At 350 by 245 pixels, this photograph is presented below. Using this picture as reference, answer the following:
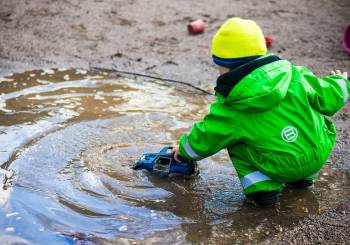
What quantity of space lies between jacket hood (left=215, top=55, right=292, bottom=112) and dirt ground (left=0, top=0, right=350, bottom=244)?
1766 mm

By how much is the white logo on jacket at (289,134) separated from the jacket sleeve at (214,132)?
282 millimetres

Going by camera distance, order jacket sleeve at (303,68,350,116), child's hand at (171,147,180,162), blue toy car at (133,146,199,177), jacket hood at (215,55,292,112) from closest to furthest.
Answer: jacket hood at (215,55,292,112), jacket sleeve at (303,68,350,116), child's hand at (171,147,180,162), blue toy car at (133,146,199,177)

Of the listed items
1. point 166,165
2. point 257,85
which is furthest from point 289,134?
point 166,165

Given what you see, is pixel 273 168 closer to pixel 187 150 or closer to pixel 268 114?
pixel 268 114

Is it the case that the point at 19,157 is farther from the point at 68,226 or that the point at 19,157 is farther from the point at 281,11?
the point at 281,11

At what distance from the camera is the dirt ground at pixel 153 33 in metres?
5.71

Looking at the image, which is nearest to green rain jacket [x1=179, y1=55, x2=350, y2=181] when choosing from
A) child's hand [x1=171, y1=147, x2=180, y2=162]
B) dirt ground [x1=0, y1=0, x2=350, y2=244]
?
child's hand [x1=171, y1=147, x2=180, y2=162]

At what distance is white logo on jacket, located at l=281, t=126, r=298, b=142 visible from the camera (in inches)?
120

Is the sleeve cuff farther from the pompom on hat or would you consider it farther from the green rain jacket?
the pompom on hat

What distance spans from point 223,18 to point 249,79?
4094mm

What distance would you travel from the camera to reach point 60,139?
403 centimetres

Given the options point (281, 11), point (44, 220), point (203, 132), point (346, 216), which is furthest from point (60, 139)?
point (281, 11)

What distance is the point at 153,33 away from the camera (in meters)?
6.47

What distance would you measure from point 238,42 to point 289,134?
1.94 ft
